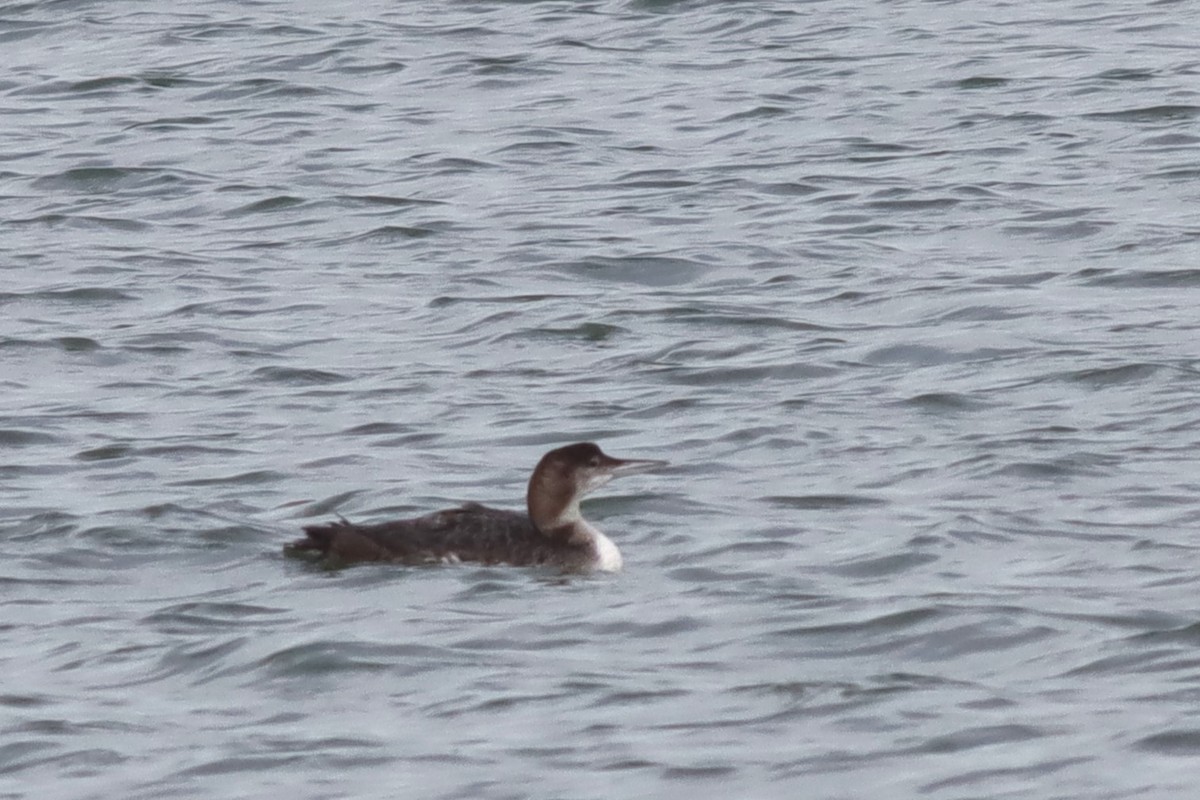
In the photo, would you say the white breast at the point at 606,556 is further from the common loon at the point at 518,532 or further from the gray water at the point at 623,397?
the gray water at the point at 623,397

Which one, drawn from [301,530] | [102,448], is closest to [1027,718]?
[301,530]

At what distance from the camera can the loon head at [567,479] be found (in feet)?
34.8

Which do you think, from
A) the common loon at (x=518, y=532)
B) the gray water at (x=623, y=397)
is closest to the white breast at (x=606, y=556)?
the common loon at (x=518, y=532)

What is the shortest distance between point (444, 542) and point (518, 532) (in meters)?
Answer: 0.41

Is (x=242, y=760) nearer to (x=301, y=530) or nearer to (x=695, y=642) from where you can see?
(x=695, y=642)

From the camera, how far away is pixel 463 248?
16.2 meters

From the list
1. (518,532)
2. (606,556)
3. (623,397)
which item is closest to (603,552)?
(606,556)

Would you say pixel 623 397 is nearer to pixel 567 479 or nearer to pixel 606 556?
pixel 567 479

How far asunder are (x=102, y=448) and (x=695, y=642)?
3751 mm

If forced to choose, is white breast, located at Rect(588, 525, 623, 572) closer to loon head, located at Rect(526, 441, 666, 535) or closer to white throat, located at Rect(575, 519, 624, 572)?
white throat, located at Rect(575, 519, 624, 572)

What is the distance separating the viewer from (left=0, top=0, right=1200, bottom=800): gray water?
836 centimetres

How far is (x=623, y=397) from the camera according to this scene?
12.9m

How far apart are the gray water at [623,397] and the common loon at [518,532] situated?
9 centimetres

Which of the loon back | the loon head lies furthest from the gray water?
the loon head
